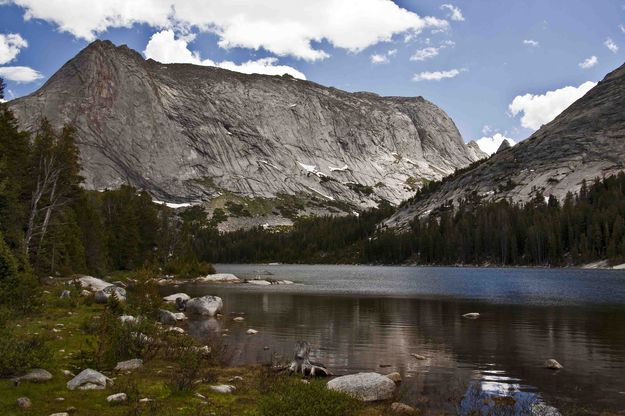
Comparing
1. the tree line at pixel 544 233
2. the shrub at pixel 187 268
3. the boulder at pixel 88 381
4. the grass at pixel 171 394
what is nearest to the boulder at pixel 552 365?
the grass at pixel 171 394

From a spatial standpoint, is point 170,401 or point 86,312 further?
point 86,312

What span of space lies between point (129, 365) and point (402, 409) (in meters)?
11.5

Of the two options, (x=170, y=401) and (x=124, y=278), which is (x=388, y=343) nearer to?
(x=170, y=401)

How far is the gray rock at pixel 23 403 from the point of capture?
46.7 ft

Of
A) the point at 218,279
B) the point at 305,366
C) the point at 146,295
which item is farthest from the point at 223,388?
the point at 218,279

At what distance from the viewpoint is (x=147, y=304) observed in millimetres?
34812

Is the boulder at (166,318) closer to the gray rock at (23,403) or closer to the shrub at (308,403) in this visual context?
the gray rock at (23,403)

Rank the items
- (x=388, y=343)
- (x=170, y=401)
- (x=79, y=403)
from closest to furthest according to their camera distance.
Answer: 1. (x=79, y=403)
2. (x=170, y=401)
3. (x=388, y=343)

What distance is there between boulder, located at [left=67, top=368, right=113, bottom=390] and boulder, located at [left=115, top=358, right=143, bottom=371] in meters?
3.63

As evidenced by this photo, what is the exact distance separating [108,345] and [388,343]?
1783 cm

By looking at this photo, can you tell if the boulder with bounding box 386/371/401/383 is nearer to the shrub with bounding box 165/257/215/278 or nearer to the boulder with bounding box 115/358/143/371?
the boulder with bounding box 115/358/143/371

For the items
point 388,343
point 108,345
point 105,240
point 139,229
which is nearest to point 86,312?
point 108,345

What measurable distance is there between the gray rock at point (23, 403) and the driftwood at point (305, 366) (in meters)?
11.4

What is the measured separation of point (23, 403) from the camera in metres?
14.3
